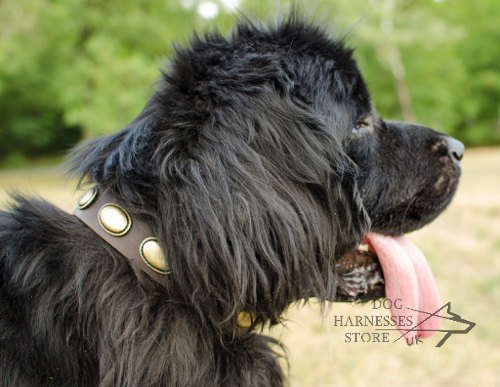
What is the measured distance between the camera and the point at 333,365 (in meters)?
2.99

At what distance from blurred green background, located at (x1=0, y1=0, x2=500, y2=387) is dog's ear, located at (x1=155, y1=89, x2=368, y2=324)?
504 millimetres

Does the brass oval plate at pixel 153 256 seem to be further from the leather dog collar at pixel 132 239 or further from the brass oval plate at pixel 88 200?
the brass oval plate at pixel 88 200

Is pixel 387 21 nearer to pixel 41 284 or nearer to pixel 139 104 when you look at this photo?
pixel 139 104

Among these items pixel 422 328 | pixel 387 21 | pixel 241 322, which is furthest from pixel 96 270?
pixel 387 21

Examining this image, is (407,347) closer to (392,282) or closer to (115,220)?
(392,282)

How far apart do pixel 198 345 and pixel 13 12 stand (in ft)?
37.1

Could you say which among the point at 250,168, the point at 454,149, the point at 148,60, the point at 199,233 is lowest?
the point at 199,233

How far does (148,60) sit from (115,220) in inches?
658

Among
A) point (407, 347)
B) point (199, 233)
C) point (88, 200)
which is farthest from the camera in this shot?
point (407, 347)

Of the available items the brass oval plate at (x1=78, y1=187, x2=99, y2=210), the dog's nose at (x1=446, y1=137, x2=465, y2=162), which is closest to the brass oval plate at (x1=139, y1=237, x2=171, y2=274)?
the brass oval plate at (x1=78, y1=187, x2=99, y2=210)

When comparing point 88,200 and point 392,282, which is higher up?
point 392,282

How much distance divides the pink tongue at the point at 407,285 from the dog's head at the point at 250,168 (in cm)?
23

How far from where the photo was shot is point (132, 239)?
1338 millimetres

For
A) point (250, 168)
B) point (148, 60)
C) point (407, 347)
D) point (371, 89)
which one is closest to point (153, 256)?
point (250, 168)
